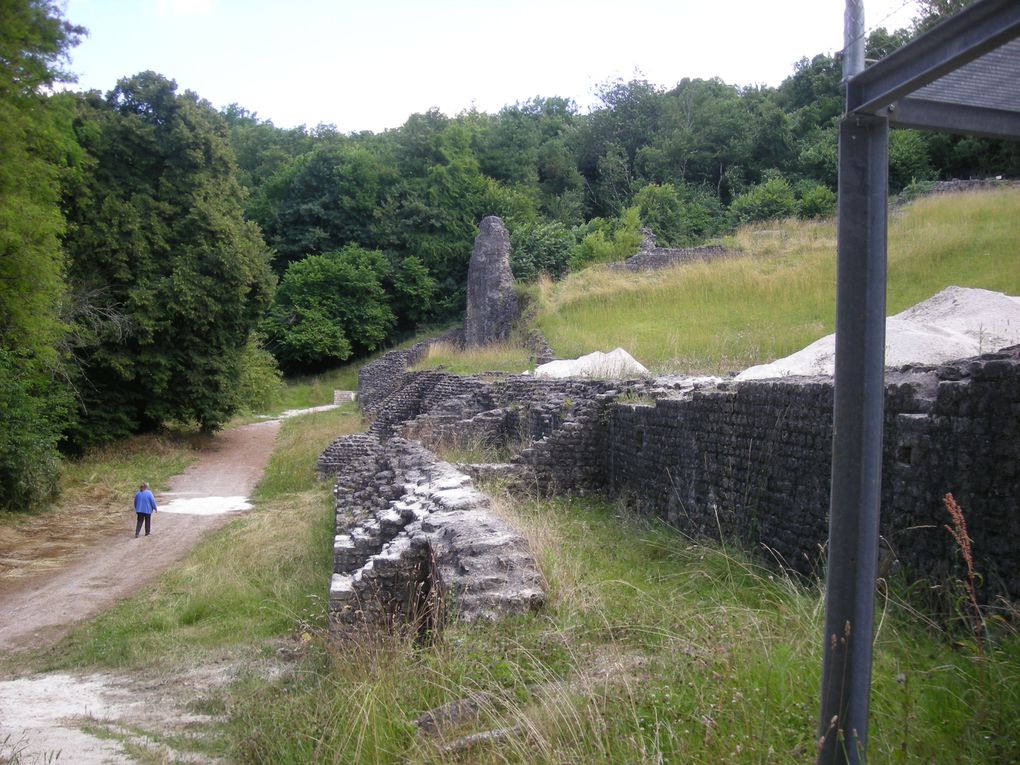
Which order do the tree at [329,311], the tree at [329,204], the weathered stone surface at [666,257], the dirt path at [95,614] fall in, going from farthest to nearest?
the tree at [329,204] → the tree at [329,311] → the weathered stone surface at [666,257] → the dirt path at [95,614]

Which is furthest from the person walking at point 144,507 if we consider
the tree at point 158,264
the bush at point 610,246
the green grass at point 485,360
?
the bush at point 610,246

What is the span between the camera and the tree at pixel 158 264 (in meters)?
23.1

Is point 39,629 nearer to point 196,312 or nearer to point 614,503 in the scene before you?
point 614,503

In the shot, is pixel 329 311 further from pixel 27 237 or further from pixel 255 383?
pixel 27 237

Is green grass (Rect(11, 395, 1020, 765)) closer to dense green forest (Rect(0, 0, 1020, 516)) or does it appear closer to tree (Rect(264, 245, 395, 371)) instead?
dense green forest (Rect(0, 0, 1020, 516))

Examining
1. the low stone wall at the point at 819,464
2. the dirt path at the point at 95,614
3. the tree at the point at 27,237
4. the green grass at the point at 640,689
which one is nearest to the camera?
the green grass at the point at 640,689

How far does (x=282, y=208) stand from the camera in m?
47.3

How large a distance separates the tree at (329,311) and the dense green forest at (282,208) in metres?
0.12

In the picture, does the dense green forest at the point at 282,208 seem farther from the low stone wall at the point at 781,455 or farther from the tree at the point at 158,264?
the low stone wall at the point at 781,455

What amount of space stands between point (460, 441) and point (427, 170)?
3474cm

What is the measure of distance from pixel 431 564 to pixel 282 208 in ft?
144

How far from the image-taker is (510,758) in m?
3.37

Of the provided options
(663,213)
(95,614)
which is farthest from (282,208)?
(95,614)

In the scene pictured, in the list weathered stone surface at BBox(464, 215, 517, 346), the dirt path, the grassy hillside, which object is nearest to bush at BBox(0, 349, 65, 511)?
the dirt path
